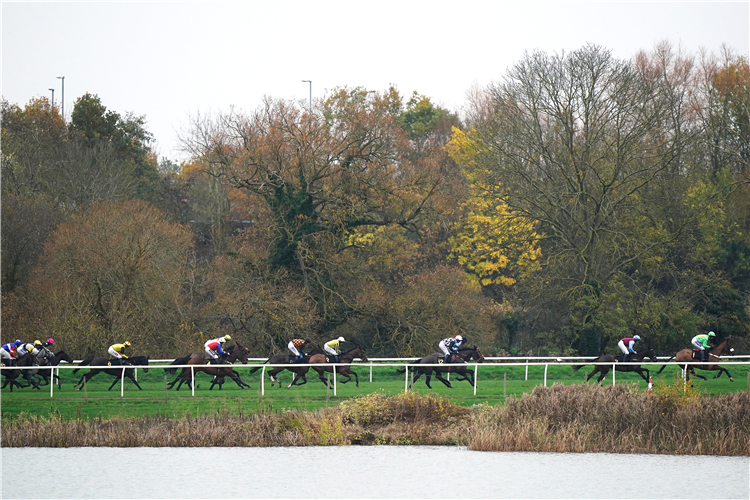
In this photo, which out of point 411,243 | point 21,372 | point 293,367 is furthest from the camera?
point 411,243

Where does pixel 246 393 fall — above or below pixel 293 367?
below

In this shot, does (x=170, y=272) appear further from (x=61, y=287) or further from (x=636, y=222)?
(x=636, y=222)

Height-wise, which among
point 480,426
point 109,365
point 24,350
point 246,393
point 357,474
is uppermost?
point 24,350

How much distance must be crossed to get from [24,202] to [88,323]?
1117 cm

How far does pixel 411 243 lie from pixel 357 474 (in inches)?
1004

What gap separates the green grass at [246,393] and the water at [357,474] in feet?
6.19

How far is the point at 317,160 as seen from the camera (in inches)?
1484

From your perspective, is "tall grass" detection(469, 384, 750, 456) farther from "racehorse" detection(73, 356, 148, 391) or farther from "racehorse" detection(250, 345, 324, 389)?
"racehorse" detection(73, 356, 148, 391)

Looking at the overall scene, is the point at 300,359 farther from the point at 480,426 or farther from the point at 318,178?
the point at 318,178

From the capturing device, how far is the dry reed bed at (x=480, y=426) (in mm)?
17531

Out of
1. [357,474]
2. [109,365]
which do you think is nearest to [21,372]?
[109,365]

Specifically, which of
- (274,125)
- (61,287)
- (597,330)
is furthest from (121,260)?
(597,330)

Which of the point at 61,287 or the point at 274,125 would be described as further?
the point at 274,125

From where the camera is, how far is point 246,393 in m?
24.1
